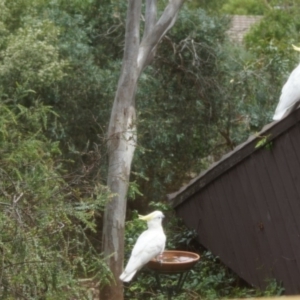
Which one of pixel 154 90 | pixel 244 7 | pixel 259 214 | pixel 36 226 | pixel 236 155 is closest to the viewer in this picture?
pixel 36 226

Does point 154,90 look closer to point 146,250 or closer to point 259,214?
point 259,214

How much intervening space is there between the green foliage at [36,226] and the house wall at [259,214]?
196 cm

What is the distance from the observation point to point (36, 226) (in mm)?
4984

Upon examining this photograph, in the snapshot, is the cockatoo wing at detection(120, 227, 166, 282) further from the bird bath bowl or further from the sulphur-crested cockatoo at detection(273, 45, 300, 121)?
the sulphur-crested cockatoo at detection(273, 45, 300, 121)

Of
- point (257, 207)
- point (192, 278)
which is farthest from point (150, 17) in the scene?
point (192, 278)

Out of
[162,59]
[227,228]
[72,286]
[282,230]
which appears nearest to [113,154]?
[227,228]

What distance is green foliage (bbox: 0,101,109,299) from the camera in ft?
15.5

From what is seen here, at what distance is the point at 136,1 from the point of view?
8961 mm

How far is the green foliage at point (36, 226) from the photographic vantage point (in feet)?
15.5

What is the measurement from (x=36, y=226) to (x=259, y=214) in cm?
334

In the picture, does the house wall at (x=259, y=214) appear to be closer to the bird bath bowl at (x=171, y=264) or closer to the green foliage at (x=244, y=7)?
the bird bath bowl at (x=171, y=264)

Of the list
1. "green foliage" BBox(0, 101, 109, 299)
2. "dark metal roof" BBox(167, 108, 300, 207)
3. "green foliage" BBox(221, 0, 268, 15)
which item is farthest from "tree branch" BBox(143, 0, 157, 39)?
"green foliage" BBox(221, 0, 268, 15)

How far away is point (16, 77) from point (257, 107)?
3.55 metres

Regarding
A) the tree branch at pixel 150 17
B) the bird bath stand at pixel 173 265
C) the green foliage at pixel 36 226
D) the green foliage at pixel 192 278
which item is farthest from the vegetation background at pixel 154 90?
the green foliage at pixel 36 226
